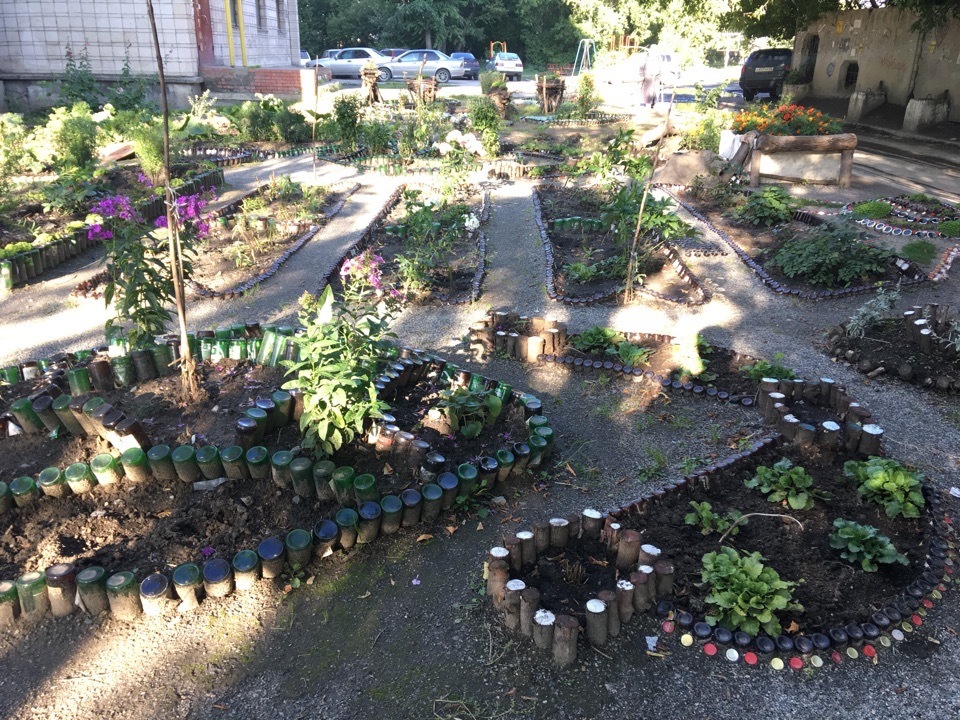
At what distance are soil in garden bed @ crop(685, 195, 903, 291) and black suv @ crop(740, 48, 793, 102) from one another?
611 inches

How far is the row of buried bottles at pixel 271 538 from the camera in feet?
10.5

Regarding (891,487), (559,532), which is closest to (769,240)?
(891,487)

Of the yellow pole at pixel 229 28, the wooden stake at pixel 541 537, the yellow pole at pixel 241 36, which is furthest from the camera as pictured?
the yellow pole at pixel 241 36

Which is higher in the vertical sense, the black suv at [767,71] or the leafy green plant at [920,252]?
the black suv at [767,71]

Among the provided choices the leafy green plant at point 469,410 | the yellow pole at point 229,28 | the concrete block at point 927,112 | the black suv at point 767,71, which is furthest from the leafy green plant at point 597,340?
the black suv at point 767,71

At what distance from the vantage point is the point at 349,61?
30.1 meters

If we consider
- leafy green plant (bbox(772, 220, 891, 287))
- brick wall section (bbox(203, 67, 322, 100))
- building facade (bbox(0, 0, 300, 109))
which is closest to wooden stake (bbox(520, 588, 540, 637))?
leafy green plant (bbox(772, 220, 891, 287))

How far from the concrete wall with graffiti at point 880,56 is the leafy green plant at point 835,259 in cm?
1171

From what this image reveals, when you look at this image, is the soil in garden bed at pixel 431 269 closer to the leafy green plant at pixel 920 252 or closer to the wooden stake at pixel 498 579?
the wooden stake at pixel 498 579

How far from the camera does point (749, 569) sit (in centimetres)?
320

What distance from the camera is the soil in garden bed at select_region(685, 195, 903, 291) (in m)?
7.29

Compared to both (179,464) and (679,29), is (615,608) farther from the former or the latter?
(679,29)

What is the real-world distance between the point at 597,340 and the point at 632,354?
378mm

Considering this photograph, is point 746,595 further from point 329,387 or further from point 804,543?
point 329,387
